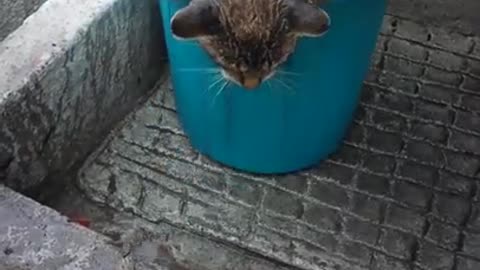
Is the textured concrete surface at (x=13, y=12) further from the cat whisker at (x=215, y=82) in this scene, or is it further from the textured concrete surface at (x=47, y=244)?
the textured concrete surface at (x=47, y=244)

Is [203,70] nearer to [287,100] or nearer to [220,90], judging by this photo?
[220,90]

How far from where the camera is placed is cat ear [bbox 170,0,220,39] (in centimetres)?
151

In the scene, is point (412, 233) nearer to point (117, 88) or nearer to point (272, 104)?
point (272, 104)

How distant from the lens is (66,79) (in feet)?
5.92

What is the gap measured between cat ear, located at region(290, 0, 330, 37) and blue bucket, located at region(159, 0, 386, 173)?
4.9 inches

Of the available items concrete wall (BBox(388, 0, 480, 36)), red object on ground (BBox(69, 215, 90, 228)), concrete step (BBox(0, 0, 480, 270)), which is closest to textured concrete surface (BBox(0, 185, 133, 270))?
concrete step (BBox(0, 0, 480, 270))

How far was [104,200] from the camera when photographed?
1.96 m

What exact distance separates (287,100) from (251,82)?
0.21 meters

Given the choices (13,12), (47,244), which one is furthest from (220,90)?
(13,12)

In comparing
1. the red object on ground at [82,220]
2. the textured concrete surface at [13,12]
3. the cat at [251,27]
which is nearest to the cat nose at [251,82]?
the cat at [251,27]

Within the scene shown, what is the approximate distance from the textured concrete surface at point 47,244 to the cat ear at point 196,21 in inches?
14.8

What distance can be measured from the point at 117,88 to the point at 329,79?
521 millimetres

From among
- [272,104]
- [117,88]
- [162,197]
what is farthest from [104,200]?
[272,104]

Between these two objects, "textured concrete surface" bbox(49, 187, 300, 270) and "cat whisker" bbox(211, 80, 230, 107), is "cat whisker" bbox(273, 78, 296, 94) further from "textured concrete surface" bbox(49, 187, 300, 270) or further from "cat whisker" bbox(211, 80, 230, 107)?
"textured concrete surface" bbox(49, 187, 300, 270)
